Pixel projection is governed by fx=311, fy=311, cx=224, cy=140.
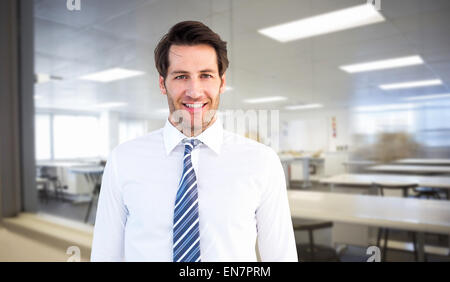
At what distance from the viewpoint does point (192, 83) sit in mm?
785

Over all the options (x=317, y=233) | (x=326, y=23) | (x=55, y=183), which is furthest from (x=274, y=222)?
(x=55, y=183)

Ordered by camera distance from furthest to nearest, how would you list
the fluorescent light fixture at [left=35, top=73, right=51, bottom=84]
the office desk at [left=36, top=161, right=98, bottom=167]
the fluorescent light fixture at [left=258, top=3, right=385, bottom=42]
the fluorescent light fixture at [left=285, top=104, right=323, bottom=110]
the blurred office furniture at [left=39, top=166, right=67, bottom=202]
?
the blurred office furniture at [left=39, top=166, right=67, bottom=202], the fluorescent light fixture at [left=35, top=73, right=51, bottom=84], the office desk at [left=36, top=161, right=98, bottom=167], the fluorescent light fixture at [left=258, top=3, right=385, bottom=42], the fluorescent light fixture at [left=285, top=104, right=323, bottom=110]

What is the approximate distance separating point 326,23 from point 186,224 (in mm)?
1741

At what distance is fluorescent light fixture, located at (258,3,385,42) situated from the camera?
1.35 metres

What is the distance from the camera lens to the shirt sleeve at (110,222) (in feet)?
2.72

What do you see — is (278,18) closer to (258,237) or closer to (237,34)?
(237,34)

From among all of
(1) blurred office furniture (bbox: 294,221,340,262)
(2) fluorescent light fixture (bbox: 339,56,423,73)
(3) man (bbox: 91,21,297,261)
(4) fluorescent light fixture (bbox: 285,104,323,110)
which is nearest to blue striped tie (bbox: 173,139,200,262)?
(3) man (bbox: 91,21,297,261)

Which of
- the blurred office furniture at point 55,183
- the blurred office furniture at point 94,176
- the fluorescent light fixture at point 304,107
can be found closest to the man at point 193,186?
the fluorescent light fixture at point 304,107

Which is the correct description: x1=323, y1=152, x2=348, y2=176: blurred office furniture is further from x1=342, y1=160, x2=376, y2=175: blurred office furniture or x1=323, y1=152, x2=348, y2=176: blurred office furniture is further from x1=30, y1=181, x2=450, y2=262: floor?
x1=30, y1=181, x2=450, y2=262: floor

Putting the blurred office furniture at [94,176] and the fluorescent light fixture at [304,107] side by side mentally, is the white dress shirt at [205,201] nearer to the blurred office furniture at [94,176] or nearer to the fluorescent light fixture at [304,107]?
the fluorescent light fixture at [304,107]

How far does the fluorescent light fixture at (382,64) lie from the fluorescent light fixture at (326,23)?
0.23 meters

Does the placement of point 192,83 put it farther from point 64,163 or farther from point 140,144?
point 64,163

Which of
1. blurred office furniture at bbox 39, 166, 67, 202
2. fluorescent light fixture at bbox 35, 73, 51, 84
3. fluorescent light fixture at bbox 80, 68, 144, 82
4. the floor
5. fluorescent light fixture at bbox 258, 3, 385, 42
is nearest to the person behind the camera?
fluorescent light fixture at bbox 258, 3, 385, 42
